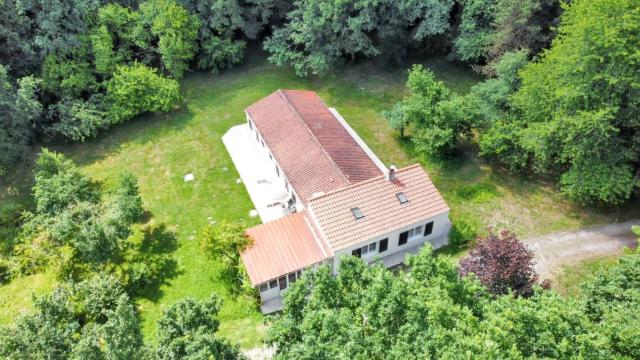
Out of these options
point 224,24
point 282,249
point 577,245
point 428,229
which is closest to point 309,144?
point 282,249

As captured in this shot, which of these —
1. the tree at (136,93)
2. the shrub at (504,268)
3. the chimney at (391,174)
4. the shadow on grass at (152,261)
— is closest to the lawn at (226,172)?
the shadow on grass at (152,261)

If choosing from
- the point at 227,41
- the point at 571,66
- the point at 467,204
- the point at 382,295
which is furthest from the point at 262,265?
the point at 227,41

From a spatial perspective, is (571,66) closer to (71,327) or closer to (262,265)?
(262,265)

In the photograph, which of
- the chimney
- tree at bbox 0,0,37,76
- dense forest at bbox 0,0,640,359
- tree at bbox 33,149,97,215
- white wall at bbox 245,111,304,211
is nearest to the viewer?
dense forest at bbox 0,0,640,359

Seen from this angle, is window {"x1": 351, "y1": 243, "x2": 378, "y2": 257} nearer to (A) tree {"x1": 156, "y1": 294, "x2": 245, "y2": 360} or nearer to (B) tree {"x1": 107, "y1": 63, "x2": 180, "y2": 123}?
(A) tree {"x1": 156, "y1": 294, "x2": 245, "y2": 360}

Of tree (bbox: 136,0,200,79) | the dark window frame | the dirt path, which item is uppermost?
tree (bbox: 136,0,200,79)

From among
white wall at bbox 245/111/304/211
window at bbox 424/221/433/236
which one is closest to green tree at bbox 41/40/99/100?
white wall at bbox 245/111/304/211

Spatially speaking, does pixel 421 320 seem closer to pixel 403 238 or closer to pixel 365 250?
pixel 365 250
